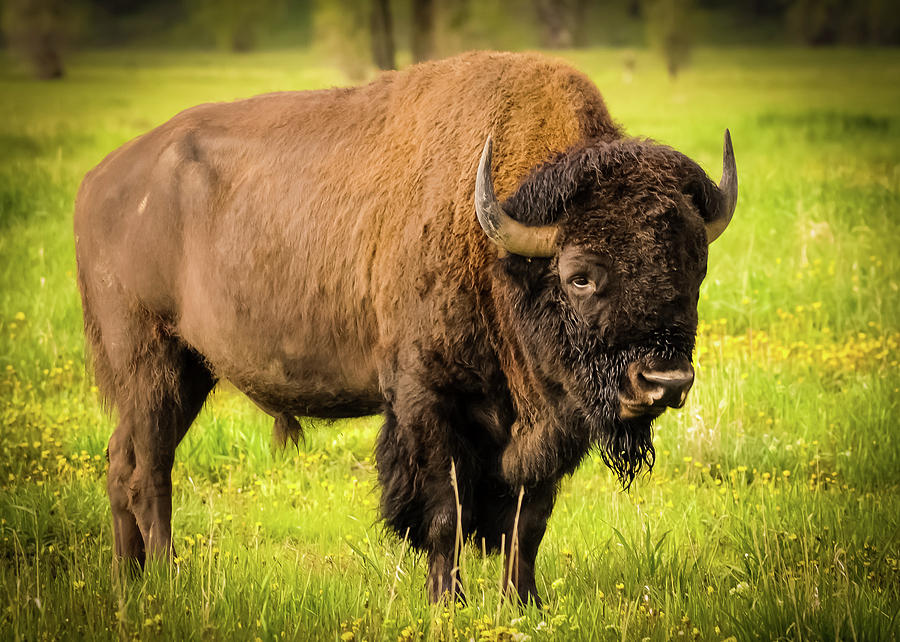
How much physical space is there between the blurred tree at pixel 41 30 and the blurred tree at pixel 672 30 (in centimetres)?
2886

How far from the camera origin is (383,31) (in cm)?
2025

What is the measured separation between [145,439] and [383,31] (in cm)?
1664

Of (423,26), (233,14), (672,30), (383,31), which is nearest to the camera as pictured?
(423,26)

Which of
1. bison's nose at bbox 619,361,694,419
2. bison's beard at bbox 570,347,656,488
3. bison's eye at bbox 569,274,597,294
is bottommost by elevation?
bison's beard at bbox 570,347,656,488

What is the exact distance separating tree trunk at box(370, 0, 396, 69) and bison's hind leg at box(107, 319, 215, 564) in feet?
48.7

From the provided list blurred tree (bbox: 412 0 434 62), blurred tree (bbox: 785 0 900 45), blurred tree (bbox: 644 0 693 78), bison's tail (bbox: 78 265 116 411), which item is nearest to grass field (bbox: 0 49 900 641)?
bison's tail (bbox: 78 265 116 411)

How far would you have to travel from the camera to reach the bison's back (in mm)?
4105

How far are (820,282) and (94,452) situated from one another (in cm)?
654

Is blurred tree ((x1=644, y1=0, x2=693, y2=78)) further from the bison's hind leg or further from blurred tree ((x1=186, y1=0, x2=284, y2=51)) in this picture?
the bison's hind leg

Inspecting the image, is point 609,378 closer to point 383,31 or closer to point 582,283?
point 582,283

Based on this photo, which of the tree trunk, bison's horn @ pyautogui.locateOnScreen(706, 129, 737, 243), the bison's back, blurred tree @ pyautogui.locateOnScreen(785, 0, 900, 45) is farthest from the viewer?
blurred tree @ pyautogui.locateOnScreen(785, 0, 900, 45)

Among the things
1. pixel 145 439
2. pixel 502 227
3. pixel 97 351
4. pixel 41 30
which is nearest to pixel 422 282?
pixel 502 227

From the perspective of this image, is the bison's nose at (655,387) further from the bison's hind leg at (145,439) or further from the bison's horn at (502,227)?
the bison's hind leg at (145,439)

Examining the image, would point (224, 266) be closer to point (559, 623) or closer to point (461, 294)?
point (461, 294)
